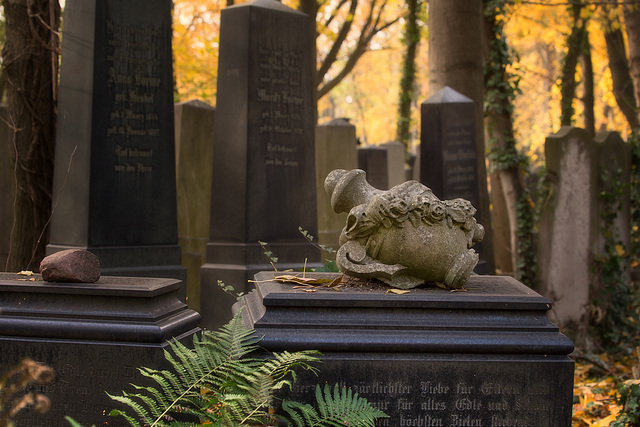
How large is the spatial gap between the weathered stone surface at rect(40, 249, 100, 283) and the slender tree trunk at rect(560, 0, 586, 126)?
12.2 metres

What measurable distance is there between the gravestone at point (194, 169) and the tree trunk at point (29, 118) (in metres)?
1.73

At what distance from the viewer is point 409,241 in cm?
356

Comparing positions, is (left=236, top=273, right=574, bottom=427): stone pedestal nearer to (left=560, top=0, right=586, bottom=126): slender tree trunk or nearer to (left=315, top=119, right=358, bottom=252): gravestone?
(left=315, top=119, right=358, bottom=252): gravestone

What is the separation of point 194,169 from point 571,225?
14.7ft

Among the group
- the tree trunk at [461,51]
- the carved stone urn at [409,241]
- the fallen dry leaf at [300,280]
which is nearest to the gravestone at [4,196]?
the fallen dry leaf at [300,280]

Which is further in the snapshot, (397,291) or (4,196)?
(4,196)

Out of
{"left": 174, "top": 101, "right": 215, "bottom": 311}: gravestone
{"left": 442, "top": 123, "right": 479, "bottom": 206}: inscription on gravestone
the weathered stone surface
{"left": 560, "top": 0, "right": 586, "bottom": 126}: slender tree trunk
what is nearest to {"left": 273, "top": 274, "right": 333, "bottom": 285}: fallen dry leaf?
the weathered stone surface

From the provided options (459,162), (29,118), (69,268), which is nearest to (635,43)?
(459,162)

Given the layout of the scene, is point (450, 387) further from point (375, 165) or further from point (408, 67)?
point (408, 67)

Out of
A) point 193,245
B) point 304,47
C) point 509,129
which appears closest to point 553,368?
point 304,47

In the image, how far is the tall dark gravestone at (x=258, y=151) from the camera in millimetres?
6727

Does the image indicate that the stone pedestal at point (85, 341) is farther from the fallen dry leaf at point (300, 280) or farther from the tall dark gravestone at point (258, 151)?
the tall dark gravestone at point (258, 151)

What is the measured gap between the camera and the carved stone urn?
3570 millimetres

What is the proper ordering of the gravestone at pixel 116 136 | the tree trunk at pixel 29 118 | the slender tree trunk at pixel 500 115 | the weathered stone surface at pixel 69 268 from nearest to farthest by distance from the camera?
the weathered stone surface at pixel 69 268, the gravestone at pixel 116 136, the tree trunk at pixel 29 118, the slender tree trunk at pixel 500 115
